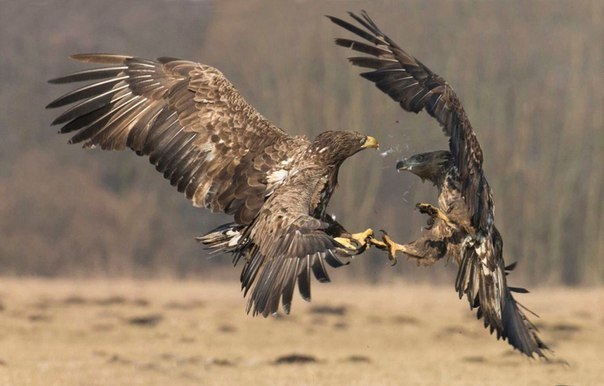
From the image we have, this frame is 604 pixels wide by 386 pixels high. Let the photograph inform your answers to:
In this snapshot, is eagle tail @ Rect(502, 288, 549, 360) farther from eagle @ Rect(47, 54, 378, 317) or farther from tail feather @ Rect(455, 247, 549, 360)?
eagle @ Rect(47, 54, 378, 317)

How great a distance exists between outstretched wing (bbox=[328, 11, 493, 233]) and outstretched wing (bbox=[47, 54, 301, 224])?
893 millimetres

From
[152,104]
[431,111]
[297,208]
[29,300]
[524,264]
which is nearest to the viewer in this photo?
[297,208]

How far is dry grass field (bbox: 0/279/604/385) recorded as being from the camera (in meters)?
12.4

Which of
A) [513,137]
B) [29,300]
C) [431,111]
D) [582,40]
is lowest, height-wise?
[29,300]

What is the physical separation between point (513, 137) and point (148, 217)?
10895 mm

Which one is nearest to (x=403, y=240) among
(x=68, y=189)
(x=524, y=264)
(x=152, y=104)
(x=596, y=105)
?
(x=524, y=264)

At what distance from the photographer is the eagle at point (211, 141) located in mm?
8617

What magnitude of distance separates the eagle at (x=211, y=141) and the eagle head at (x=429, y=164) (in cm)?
37

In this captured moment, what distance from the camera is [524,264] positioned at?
3419 cm

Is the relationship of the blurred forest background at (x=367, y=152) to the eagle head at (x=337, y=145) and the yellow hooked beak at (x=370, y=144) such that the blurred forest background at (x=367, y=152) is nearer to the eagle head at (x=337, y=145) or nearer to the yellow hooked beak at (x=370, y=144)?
the yellow hooked beak at (x=370, y=144)

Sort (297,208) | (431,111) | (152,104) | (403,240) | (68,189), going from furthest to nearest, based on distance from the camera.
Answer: (68,189), (403,240), (152,104), (431,111), (297,208)

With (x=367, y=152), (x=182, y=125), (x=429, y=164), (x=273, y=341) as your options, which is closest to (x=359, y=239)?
(x=429, y=164)

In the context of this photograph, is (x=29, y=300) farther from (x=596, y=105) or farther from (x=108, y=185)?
(x=596, y=105)

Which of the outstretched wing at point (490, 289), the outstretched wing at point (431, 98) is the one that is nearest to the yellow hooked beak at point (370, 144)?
the outstretched wing at point (431, 98)
